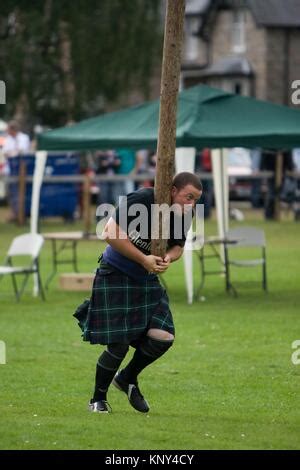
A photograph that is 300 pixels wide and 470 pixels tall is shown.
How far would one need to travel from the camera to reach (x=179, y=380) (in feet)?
36.2

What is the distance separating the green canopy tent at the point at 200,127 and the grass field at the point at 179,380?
187cm

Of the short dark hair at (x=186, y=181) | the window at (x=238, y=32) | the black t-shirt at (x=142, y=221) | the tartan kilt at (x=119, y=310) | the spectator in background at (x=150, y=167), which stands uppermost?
the short dark hair at (x=186, y=181)

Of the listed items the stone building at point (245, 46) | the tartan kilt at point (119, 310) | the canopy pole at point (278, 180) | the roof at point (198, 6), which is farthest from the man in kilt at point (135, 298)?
the roof at point (198, 6)

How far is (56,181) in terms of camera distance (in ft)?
96.6

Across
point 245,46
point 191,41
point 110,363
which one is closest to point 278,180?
point 110,363

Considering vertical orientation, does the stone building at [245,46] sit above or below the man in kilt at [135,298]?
below

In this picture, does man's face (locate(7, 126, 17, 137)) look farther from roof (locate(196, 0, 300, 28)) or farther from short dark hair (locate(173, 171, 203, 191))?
roof (locate(196, 0, 300, 28))

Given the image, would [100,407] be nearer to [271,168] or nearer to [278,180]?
[278,180]

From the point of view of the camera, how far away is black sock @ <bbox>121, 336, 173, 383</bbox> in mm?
8977

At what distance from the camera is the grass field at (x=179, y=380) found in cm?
831

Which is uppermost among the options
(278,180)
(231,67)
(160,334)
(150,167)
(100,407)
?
(160,334)

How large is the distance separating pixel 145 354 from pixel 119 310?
347mm

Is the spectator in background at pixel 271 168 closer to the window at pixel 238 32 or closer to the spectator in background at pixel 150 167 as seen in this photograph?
the spectator in background at pixel 150 167
